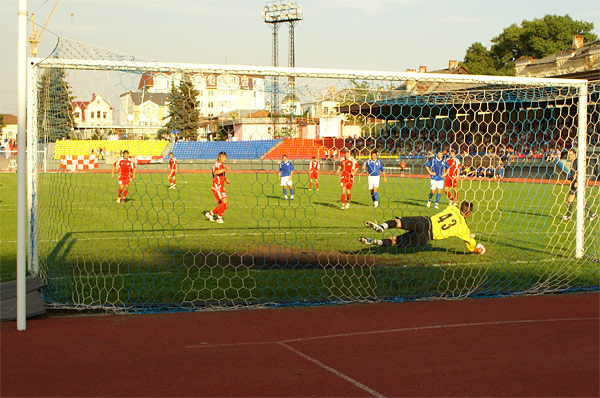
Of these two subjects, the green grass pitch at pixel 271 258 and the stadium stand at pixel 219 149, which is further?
the stadium stand at pixel 219 149

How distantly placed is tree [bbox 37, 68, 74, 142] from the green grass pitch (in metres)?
0.69

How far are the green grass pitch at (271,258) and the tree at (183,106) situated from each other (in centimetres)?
194

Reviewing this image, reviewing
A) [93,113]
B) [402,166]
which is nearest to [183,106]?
[93,113]

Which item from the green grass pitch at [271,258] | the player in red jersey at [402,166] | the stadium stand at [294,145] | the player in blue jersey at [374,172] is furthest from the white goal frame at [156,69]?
the player in blue jersey at [374,172]

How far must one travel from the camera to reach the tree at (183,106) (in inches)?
300

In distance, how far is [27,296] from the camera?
644 cm

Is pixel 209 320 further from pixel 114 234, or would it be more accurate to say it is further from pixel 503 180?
pixel 503 180

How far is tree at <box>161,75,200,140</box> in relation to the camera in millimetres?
7629

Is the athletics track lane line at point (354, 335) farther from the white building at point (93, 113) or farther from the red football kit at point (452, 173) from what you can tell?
the red football kit at point (452, 173)

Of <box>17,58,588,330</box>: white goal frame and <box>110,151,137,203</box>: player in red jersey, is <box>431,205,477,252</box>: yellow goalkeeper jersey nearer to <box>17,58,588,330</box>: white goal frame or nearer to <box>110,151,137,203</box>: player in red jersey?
<box>17,58,588,330</box>: white goal frame

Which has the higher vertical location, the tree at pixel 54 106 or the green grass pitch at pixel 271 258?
the tree at pixel 54 106

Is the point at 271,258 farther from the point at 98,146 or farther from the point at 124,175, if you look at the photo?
the point at 124,175

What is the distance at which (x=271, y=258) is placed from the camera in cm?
988

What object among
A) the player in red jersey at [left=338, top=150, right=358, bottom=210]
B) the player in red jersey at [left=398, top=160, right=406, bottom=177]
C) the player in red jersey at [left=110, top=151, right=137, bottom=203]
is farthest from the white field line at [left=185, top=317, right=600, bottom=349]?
the player in red jersey at [left=110, top=151, right=137, bottom=203]
